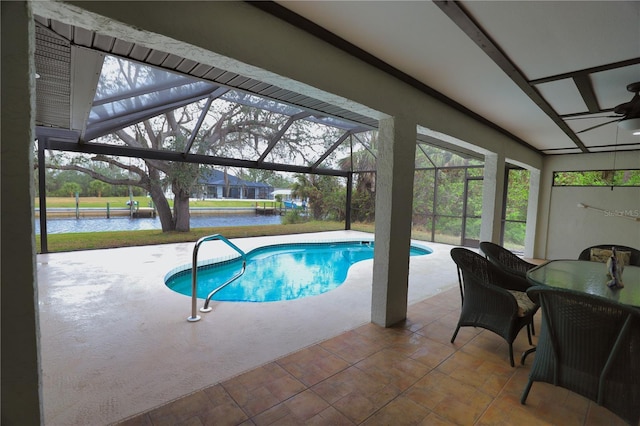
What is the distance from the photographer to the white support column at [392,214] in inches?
125

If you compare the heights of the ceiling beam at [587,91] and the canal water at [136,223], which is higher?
the ceiling beam at [587,91]

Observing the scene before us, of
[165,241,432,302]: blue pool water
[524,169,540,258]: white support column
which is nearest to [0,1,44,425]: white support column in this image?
[165,241,432,302]: blue pool water

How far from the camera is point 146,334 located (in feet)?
9.81

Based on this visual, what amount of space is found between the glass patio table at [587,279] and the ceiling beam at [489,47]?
195 centimetres

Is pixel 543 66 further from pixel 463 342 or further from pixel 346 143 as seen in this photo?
pixel 346 143

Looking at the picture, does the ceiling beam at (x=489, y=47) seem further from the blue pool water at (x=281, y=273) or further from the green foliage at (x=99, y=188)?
the green foliage at (x=99, y=188)

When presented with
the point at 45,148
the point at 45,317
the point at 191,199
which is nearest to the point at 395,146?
the point at 45,317

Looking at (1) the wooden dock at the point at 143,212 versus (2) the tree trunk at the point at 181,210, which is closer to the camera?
(2) the tree trunk at the point at 181,210

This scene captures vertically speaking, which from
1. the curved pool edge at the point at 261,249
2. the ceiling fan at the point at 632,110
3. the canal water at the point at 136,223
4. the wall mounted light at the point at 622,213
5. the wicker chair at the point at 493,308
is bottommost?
the curved pool edge at the point at 261,249

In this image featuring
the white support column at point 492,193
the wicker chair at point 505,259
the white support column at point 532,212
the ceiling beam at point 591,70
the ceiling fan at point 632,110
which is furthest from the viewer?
the white support column at point 532,212

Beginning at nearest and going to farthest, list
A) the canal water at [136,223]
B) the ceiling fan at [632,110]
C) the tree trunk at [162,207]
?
the ceiling fan at [632,110] → the canal water at [136,223] → the tree trunk at [162,207]

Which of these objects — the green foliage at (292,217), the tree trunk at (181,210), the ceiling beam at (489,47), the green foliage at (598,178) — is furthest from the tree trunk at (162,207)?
the green foliage at (598,178)

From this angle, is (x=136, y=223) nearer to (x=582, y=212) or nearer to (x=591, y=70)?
(x=591, y=70)

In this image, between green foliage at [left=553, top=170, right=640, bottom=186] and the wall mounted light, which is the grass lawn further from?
the wall mounted light
